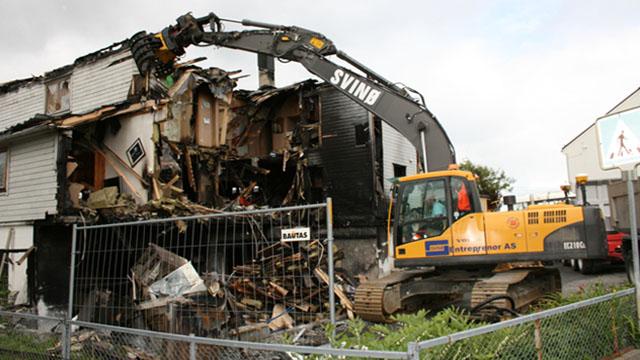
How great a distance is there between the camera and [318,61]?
11133 mm

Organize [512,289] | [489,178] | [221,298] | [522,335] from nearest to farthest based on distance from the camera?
[522,335]
[512,289]
[221,298]
[489,178]

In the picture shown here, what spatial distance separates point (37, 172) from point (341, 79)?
7.72 metres

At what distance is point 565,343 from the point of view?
484 cm

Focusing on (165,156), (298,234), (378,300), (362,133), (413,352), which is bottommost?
(378,300)

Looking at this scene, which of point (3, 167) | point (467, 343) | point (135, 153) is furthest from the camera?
point (135, 153)

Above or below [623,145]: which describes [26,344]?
below

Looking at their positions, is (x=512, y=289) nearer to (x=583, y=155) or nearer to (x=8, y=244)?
(x=8, y=244)

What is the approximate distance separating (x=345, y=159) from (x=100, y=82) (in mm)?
7946

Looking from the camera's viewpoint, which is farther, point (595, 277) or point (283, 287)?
point (595, 277)

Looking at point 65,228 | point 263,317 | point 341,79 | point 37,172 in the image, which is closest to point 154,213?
point 65,228

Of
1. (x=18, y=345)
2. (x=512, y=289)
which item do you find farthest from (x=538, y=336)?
(x=18, y=345)

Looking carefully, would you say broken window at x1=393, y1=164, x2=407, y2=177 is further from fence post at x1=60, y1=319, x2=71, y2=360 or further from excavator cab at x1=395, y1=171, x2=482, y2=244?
fence post at x1=60, y1=319, x2=71, y2=360

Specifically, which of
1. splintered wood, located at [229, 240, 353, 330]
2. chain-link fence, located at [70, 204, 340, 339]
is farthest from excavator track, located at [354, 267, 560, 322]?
splintered wood, located at [229, 240, 353, 330]

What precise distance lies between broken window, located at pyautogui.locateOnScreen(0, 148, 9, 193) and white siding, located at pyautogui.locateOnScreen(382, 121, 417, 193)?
1085 centimetres
